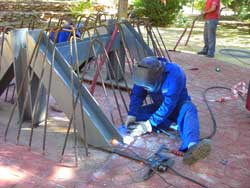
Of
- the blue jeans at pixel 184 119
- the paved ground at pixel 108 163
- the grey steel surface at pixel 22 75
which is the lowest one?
the paved ground at pixel 108 163

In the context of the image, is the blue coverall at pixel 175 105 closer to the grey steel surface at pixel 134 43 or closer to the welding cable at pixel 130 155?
the welding cable at pixel 130 155

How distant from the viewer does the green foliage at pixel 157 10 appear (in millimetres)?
15508

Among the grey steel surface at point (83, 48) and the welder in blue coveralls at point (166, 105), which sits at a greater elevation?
the grey steel surface at point (83, 48)

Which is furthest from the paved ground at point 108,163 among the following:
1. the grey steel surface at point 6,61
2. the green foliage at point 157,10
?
the green foliage at point 157,10

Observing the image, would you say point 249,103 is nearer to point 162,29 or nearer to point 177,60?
point 177,60

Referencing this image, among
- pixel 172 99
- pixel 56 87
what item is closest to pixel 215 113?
pixel 172 99

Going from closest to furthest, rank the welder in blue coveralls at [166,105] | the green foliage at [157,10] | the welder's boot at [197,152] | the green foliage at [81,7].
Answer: the welder's boot at [197,152], the welder in blue coveralls at [166,105], the green foliage at [157,10], the green foliage at [81,7]

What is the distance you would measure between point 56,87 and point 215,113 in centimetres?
230

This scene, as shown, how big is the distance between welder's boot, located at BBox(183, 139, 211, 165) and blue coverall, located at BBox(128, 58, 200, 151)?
0.77 ft

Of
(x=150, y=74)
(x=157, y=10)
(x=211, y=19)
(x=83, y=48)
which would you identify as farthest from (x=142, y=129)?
(x=157, y=10)

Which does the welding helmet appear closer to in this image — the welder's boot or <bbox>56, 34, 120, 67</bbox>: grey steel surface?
<bbox>56, 34, 120, 67</bbox>: grey steel surface

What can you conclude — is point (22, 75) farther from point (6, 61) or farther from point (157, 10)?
point (157, 10)

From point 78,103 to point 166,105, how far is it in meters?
0.88

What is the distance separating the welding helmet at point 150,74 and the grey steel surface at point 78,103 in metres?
0.51
